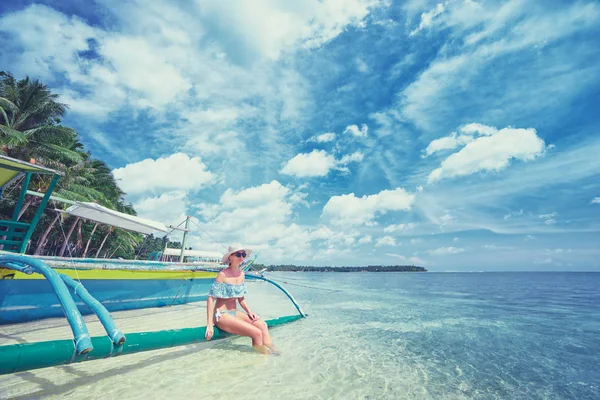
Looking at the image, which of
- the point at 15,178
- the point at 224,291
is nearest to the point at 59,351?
the point at 224,291

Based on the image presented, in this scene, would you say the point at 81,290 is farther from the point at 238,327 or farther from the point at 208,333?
the point at 238,327

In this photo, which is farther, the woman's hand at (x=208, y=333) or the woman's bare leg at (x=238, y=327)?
the woman's bare leg at (x=238, y=327)

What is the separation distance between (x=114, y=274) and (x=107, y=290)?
1.62ft

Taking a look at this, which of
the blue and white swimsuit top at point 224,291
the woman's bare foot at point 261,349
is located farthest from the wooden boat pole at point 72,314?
the woman's bare foot at point 261,349

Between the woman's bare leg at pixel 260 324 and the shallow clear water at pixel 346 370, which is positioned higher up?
the woman's bare leg at pixel 260 324

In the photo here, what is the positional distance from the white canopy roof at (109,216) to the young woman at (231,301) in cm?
792

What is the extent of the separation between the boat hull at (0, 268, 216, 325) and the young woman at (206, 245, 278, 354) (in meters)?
4.37

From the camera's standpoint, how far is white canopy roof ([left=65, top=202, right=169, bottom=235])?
10398 millimetres

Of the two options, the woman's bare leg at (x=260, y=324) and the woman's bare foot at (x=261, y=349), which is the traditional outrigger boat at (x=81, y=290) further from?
the woman's bare foot at (x=261, y=349)

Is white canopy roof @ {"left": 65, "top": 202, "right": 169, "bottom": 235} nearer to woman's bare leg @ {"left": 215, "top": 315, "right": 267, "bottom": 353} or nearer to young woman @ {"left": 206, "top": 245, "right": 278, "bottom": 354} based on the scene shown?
young woman @ {"left": 206, "top": 245, "right": 278, "bottom": 354}

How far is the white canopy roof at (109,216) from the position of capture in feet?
34.1

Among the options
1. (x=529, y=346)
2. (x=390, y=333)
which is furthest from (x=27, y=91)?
(x=529, y=346)

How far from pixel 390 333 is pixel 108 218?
1122 centimetres

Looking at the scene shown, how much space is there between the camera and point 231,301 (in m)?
4.67
